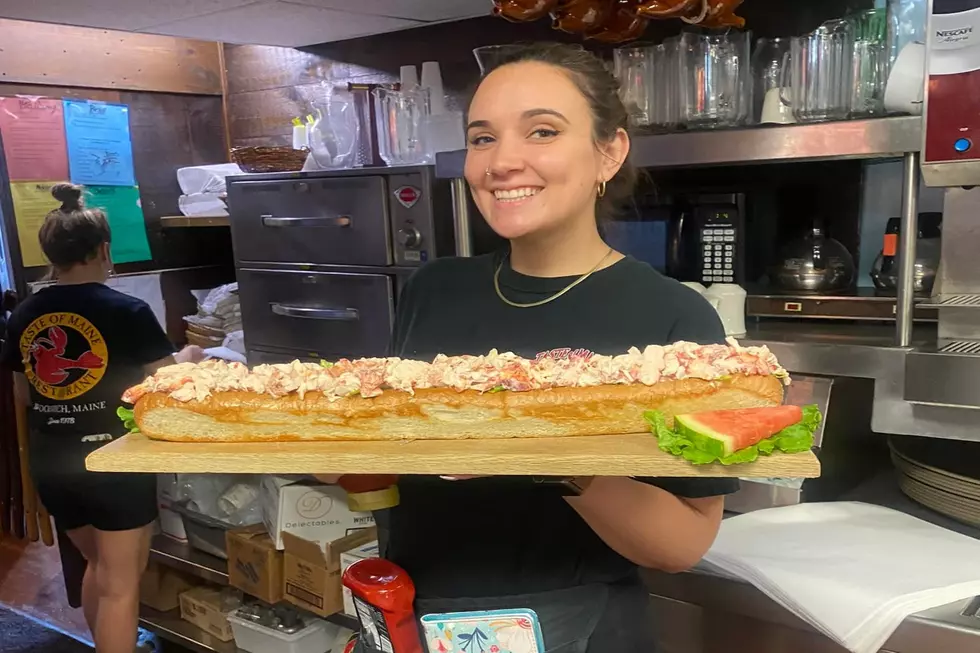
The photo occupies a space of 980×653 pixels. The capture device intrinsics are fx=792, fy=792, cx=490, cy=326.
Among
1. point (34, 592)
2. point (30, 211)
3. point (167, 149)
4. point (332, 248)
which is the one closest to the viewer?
point (332, 248)

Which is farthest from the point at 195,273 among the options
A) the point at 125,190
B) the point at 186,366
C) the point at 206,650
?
the point at 186,366

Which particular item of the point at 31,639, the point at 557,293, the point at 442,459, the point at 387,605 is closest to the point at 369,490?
the point at 387,605

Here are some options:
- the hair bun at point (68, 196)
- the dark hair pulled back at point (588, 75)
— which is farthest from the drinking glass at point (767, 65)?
the hair bun at point (68, 196)

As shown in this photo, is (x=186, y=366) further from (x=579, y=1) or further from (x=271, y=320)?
(x=271, y=320)

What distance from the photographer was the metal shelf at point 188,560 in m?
2.66

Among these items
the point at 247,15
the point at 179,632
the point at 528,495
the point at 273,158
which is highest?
the point at 247,15

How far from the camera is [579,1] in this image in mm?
1804

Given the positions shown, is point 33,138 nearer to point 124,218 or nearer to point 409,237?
point 124,218

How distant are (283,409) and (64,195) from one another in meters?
1.99

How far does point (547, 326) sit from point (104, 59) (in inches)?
119

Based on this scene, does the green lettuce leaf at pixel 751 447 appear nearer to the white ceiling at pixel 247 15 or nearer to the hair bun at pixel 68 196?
the white ceiling at pixel 247 15

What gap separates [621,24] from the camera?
1903 mm

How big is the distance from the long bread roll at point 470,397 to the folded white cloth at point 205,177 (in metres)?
2.55

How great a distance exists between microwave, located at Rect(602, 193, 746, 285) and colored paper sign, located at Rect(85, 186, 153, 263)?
2431mm
